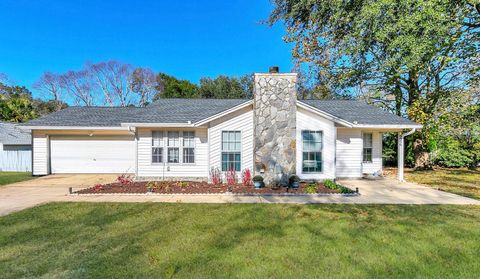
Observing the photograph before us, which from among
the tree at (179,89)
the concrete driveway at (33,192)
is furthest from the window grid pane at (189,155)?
the tree at (179,89)

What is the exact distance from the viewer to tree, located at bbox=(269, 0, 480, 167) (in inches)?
455

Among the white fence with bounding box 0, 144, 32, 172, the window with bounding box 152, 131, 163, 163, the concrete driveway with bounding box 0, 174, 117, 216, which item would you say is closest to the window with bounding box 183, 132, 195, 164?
the window with bounding box 152, 131, 163, 163

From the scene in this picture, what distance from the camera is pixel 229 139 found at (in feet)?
34.2

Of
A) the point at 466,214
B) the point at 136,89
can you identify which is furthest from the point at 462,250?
the point at 136,89

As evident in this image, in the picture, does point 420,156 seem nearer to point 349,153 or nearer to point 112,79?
point 349,153

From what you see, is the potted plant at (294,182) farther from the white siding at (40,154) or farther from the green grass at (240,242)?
the white siding at (40,154)

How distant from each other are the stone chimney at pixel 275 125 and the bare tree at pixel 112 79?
1105 inches

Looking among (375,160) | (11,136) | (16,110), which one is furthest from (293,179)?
(16,110)

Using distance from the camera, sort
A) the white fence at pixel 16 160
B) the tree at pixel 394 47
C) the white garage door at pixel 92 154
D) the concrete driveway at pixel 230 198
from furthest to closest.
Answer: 1. the white fence at pixel 16 160
2. the white garage door at pixel 92 154
3. the tree at pixel 394 47
4. the concrete driveway at pixel 230 198

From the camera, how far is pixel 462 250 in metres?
4.08

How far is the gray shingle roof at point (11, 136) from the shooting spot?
17.4 m

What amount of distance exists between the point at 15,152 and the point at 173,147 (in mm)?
13675

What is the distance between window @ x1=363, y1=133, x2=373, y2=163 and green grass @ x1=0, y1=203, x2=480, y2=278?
6.76m

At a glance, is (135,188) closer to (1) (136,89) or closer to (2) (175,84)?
(2) (175,84)
